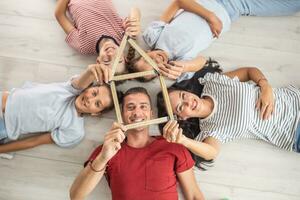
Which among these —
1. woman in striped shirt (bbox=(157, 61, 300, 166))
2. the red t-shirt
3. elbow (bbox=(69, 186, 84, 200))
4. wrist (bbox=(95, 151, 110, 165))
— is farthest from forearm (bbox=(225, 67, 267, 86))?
elbow (bbox=(69, 186, 84, 200))

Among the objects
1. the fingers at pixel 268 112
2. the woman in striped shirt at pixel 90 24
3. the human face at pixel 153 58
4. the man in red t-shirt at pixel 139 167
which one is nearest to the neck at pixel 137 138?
the man in red t-shirt at pixel 139 167

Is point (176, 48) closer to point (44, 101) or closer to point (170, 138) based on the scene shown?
point (170, 138)

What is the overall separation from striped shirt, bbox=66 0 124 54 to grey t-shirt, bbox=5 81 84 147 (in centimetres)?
17

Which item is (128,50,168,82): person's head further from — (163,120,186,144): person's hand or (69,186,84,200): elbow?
(69,186,84,200): elbow

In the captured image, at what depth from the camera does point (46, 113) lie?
4.47 ft

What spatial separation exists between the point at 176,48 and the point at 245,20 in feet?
1.16

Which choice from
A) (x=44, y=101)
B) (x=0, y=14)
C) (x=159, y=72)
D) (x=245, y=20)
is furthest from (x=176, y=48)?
(x=0, y=14)

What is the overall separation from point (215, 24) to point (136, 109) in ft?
1.56

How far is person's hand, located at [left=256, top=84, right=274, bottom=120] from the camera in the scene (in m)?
1.34

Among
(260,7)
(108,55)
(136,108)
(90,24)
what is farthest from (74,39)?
(260,7)

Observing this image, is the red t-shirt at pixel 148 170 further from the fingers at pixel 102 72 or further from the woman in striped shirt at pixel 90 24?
the woman in striped shirt at pixel 90 24

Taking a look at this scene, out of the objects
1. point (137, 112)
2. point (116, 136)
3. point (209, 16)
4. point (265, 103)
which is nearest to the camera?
point (116, 136)

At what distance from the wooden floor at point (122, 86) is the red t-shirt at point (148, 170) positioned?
14 centimetres

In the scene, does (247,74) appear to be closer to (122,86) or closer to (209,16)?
(209,16)
